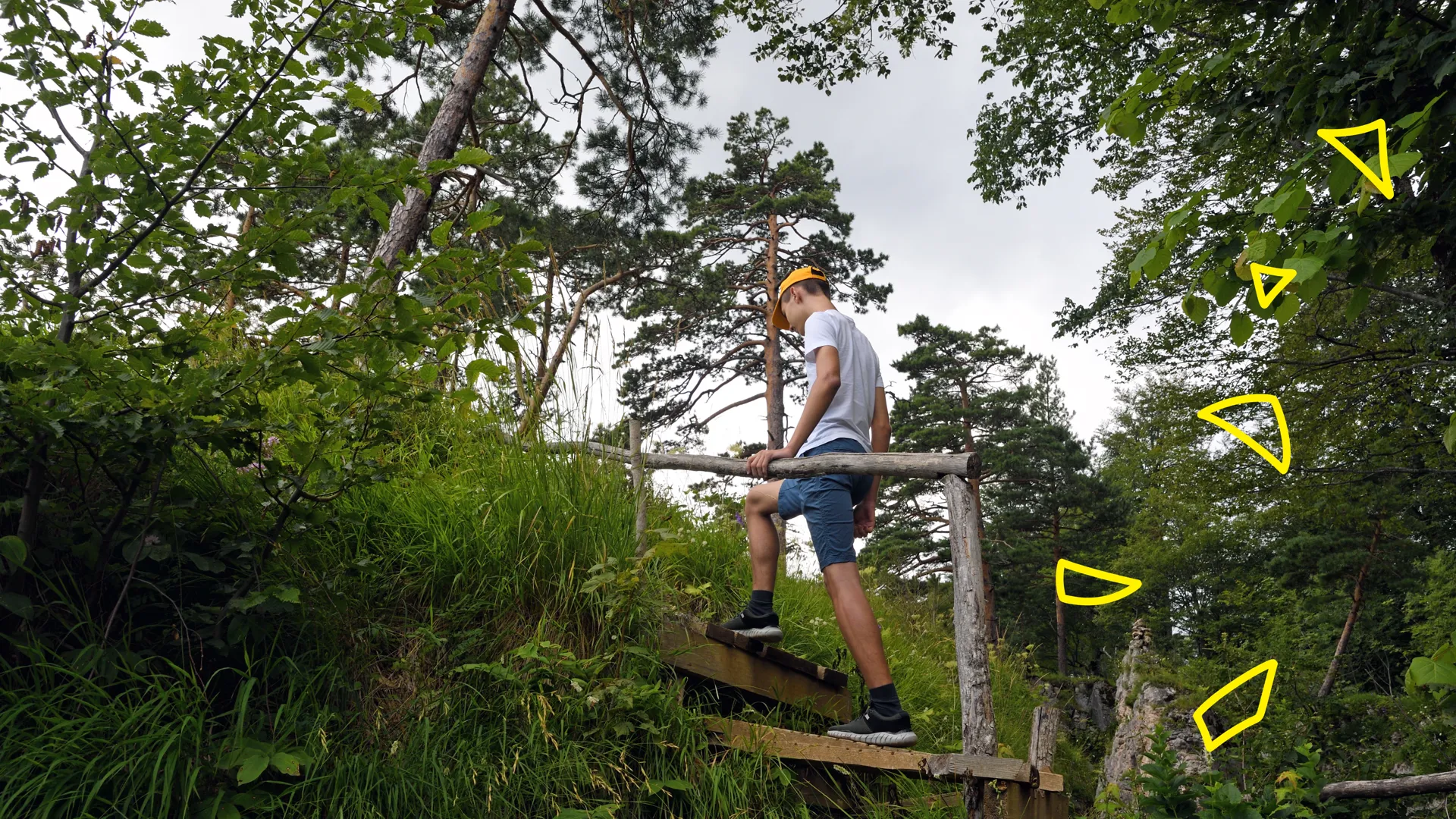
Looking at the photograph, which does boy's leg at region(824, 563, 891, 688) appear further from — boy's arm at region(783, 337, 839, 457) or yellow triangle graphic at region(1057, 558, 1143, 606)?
yellow triangle graphic at region(1057, 558, 1143, 606)

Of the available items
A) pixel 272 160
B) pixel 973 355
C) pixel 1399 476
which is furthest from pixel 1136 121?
pixel 973 355

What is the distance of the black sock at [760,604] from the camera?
4324mm

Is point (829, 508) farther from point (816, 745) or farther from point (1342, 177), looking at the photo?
point (1342, 177)

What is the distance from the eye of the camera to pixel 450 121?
7.13 meters

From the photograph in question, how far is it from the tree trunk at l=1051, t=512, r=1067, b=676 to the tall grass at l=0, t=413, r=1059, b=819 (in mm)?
22980

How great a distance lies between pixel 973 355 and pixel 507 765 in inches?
893

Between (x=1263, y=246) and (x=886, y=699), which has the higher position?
(x=1263, y=246)

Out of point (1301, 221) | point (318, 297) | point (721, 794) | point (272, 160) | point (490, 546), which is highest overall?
point (1301, 221)

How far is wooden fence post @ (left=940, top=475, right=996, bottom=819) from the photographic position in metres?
3.62

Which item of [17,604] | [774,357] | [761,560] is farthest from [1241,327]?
[774,357]

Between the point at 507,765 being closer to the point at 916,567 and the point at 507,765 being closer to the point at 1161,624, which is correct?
the point at 916,567

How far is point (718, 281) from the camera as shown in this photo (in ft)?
52.5

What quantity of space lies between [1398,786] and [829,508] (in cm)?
225

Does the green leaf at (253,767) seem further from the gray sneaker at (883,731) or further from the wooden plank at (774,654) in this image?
the gray sneaker at (883,731)
